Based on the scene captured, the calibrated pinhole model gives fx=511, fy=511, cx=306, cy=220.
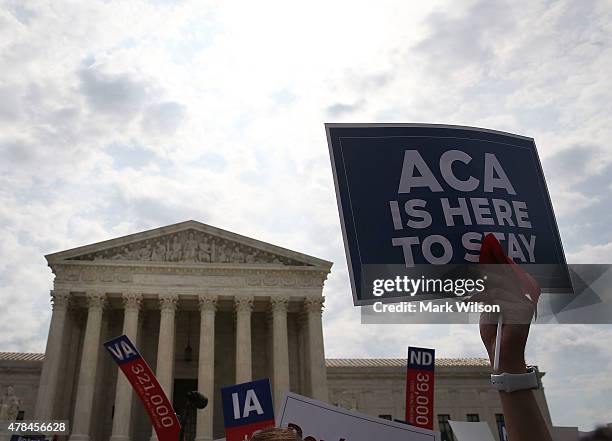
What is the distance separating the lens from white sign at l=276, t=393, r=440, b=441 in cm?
512

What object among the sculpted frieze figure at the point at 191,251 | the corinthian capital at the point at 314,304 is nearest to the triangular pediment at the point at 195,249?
the sculpted frieze figure at the point at 191,251

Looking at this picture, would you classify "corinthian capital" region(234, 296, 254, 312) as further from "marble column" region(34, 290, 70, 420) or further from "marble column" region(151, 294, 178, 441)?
"marble column" region(34, 290, 70, 420)

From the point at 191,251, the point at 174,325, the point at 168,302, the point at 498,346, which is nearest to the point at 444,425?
the point at 174,325

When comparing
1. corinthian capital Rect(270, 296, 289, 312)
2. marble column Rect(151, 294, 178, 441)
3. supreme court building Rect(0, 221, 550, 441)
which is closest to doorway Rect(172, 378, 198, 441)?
supreme court building Rect(0, 221, 550, 441)

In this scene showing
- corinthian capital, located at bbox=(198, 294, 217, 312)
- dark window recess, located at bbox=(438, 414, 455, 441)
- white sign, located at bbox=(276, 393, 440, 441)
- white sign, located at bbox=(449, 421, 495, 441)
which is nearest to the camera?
white sign, located at bbox=(276, 393, 440, 441)

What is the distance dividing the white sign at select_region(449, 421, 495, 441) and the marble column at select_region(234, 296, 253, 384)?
797 inches

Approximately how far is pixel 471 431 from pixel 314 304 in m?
22.2

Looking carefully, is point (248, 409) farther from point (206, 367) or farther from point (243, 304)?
point (243, 304)

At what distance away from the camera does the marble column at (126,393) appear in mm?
32500

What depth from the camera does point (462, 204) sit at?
2.86 meters

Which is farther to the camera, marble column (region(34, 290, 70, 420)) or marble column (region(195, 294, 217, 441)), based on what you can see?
marble column (region(195, 294, 217, 441))

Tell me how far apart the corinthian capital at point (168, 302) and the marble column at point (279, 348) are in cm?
701

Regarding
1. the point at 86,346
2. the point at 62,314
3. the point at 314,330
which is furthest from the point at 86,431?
the point at 314,330

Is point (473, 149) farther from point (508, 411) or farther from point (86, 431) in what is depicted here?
point (86, 431)
